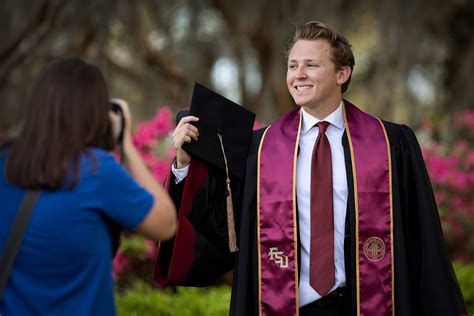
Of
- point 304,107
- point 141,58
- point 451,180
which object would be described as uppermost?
point 141,58

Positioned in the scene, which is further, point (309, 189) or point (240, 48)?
point (240, 48)

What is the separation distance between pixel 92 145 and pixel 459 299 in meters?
1.83

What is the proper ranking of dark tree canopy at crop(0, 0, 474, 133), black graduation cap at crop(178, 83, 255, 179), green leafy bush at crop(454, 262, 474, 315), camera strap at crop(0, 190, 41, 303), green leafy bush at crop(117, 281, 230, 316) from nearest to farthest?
camera strap at crop(0, 190, 41, 303), black graduation cap at crop(178, 83, 255, 179), green leafy bush at crop(117, 281, 230, 316), green leafy bush at crop(454, 262, 474, 315), dark tree canopy at crop(0, 0, 474, 133)

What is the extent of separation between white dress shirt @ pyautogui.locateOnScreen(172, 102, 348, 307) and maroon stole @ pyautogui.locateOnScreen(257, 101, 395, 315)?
41mm

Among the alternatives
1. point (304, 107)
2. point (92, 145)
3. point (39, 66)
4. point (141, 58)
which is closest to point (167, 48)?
point (141, 58)

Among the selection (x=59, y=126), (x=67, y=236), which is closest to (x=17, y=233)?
(x=67, y=236)

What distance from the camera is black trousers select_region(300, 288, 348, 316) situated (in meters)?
3.33

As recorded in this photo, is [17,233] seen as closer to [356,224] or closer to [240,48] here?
[356,224]

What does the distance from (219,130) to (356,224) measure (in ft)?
2.43

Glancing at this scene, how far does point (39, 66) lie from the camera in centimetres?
1044

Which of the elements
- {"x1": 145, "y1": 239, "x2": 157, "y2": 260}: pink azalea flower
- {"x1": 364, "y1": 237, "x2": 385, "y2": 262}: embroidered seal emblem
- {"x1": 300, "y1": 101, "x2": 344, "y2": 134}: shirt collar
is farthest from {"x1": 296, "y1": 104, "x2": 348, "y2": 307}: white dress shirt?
{"x1": 145, "y1": 239, "x2": 157, "y2": 260}: pink azalea flower

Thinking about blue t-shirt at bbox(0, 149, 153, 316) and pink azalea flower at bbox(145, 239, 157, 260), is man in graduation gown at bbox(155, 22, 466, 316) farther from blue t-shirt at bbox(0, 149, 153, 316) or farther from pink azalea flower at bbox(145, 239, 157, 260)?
pink azalea flower at bbox(145, 239, 157, 260)

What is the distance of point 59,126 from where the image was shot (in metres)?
2.45

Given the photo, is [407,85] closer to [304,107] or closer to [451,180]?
[451,180]
